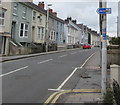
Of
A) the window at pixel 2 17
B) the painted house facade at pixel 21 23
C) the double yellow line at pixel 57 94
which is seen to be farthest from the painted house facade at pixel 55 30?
the double yellow line at pixel 57 94

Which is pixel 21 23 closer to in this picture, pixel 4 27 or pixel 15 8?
pixel 15 8

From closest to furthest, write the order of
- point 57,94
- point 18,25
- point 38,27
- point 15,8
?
point 57,94 < point 15,8 < point 18,25 < point 38,27

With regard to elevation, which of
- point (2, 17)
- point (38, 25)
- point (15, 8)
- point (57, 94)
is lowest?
point (57, 94)

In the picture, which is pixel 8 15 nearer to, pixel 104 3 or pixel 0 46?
pixel 0 46

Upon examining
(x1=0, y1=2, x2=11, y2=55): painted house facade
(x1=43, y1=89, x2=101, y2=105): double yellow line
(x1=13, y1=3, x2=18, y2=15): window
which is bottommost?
(x1=43, y1=89, x2=101, y2=105): double yellow line

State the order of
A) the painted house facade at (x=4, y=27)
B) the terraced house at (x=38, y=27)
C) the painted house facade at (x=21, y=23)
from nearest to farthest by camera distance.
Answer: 1. the painted house facade at (x=4, y=27)
2. the painted house facade at (x=21, y=23)
3. the terraced house at (x=38, y=27)

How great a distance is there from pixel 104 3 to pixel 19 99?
4540mm

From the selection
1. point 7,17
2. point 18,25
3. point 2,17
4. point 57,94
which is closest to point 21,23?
point 18,25

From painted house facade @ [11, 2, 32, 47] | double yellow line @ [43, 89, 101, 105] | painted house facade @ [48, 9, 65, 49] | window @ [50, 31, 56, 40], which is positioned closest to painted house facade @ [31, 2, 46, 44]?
painted house facade @ [11, 2, 32, 47]

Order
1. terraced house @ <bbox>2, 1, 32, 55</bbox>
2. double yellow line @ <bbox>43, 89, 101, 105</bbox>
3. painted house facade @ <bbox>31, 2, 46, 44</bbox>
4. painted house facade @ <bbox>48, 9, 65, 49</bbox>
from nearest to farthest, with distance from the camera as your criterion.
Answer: double yellow line @ <bbox>43, 89, 101, 105</bbox>, terraced house @ <bbox>2, 1, 32, 55</bbox>, painted house facade @ <bbox>31, 2, 46, 44</bbox>, painted house facade @ <bbox>48, 9, 65, 49</bbox>

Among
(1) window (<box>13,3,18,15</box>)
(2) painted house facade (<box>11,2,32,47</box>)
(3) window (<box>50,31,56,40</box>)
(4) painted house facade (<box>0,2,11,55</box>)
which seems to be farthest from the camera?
(3) window (<box>50,31,56,40</box>)

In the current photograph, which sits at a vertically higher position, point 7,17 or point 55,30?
point 55,30

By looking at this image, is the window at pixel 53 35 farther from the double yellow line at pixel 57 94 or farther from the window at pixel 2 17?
the double yellow line at pixel 57 94

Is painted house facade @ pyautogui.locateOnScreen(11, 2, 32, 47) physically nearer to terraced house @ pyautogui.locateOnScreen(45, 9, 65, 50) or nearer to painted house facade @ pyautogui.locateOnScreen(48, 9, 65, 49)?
terraced house @ pyautogui.locateOnScreen(45, 9, 65, 50)
